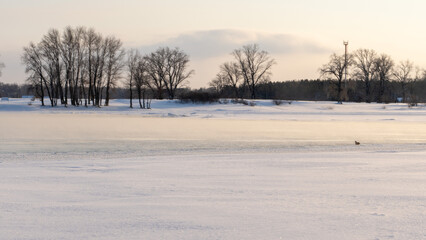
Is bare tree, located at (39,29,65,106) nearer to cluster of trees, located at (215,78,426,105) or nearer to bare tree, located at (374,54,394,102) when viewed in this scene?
cluster of trees, located at (215,78,426,105)

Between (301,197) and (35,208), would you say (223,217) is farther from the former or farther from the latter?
(35,208)

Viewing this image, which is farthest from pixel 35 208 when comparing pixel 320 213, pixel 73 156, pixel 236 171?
pixel 73 156

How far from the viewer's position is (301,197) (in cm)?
A: 657

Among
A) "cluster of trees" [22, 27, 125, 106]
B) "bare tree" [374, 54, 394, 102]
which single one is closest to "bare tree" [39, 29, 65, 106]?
"cluster of trees" [22, 27, 125, 106]

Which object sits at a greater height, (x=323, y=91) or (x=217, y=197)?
(x=323, y=91)

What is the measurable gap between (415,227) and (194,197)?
2.87 metres

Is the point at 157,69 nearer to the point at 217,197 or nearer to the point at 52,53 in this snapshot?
the point at 52,53

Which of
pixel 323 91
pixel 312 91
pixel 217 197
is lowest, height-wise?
pixel 217 197

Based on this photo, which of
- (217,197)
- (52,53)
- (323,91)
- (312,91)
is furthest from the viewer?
(312,91)

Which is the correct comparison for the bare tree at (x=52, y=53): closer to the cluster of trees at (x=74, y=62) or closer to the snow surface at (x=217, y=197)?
the cluster of trees at (x=74, y=62)

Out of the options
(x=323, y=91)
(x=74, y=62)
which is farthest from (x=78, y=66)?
(x=323, y=91)

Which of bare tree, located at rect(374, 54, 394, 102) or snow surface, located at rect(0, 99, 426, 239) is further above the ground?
bare tree, located at rect(374, 54, 394, 102)

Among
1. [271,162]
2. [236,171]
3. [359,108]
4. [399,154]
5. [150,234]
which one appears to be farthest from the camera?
[359,108]

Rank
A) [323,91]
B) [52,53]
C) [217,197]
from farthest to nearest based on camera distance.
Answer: [323,91]
[52,53]
[217,197]
